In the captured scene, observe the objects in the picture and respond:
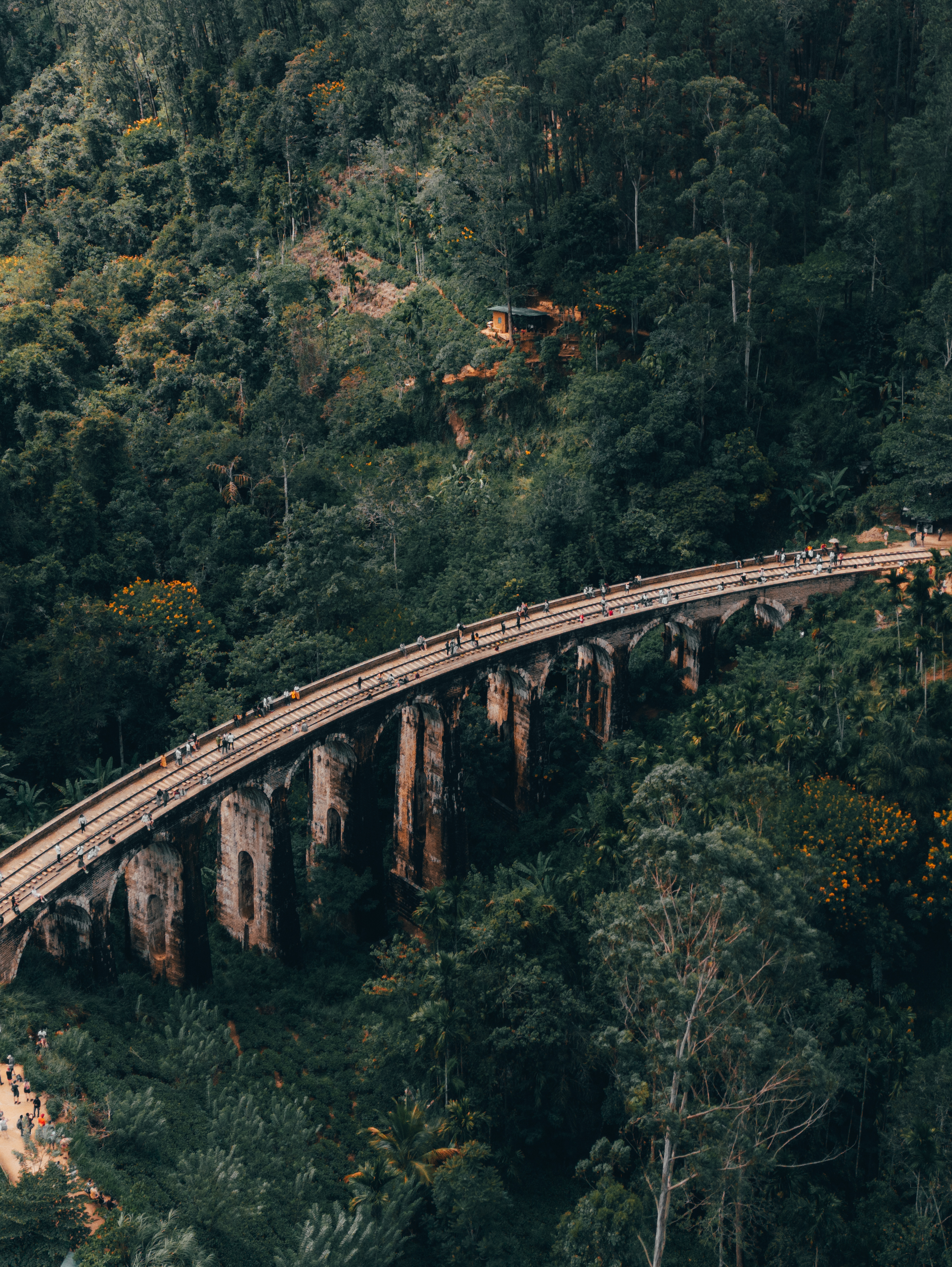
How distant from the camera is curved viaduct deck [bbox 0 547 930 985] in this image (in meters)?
46.7

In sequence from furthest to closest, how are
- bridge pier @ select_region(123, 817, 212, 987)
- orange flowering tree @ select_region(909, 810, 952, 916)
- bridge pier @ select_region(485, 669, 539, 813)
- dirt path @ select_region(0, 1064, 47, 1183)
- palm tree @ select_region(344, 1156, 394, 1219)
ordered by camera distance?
1. bridge pier @ select_region(485, 669, 539, 813)
2. orange flowering tree @ select_region(909, 810, 952, 916)
3. bridge pier @ select_region(123, 817, 212, 987)
4. palm tree @ select_region(344, 1156, 394, 1219)
5. dirt path @ select_region(0, 1064, 47, 1183)

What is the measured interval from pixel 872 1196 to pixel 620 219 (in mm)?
67033

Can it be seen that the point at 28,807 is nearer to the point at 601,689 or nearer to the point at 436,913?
the point at 436,913

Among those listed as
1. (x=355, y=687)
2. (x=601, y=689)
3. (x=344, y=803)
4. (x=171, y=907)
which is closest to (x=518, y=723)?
(x=601, y=689)

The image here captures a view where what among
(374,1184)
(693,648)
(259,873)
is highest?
(693,648)

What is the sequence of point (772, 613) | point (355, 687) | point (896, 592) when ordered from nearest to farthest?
point (355, 687) < point (896, 592) < point (772, 613)

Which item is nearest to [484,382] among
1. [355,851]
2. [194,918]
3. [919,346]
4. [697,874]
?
[919,346]

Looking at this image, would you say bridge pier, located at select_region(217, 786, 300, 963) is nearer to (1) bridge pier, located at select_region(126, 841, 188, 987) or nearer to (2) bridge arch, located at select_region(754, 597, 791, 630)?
(1) bridge pier, located at select_region(126, 841, 188, 987)

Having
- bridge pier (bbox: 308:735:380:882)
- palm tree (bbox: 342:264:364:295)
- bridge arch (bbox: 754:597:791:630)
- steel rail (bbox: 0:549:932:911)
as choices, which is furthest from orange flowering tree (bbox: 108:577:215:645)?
palm tree (bbox: 342:264:364:295)

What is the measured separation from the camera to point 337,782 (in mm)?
57875

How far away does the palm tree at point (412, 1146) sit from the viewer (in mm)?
41625

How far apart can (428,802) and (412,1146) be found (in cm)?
2017

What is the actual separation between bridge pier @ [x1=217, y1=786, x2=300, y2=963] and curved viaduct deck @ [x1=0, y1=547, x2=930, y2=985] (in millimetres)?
69

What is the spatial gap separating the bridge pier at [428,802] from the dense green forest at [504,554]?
265cm
